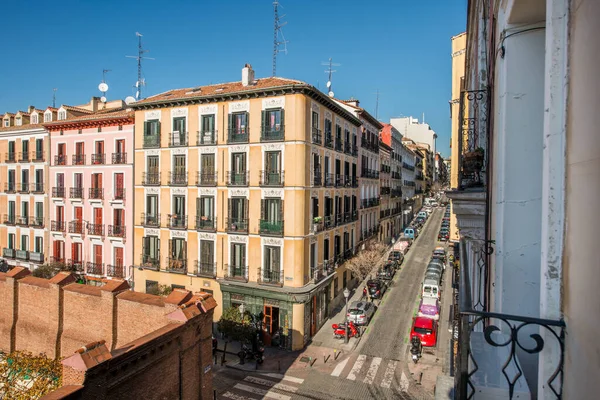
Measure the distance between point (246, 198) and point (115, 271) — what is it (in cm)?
1350

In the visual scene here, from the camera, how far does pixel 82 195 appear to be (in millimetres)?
31375

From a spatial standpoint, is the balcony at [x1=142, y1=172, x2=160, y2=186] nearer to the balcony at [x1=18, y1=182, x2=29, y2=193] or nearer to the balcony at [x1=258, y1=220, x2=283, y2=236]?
the balcony at [x1=258, y1=220, x2=283, y2=236]

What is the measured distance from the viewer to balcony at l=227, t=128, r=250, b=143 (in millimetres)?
24514

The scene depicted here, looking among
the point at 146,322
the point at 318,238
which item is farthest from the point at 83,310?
the point at 318,238

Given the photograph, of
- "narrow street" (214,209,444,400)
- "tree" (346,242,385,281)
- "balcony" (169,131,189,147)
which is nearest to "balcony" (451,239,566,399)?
"narrow street" (214,209,444,400)

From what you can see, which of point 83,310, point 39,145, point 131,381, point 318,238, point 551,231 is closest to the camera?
point 551,231

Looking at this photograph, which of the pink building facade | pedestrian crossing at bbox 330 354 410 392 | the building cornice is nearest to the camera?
pedestrian crossing at bbox 330 354 410 392

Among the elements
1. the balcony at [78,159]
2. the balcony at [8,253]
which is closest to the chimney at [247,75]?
the balcony at [78,159]

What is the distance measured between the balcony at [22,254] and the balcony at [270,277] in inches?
965

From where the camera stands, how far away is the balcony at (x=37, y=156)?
33750mm

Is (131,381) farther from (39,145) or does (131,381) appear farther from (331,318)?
(39,145)

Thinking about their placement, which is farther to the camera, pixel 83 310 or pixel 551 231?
pixel 83 310

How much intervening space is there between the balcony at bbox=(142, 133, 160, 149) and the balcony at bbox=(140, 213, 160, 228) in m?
5.11

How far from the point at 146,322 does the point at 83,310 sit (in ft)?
10.4
